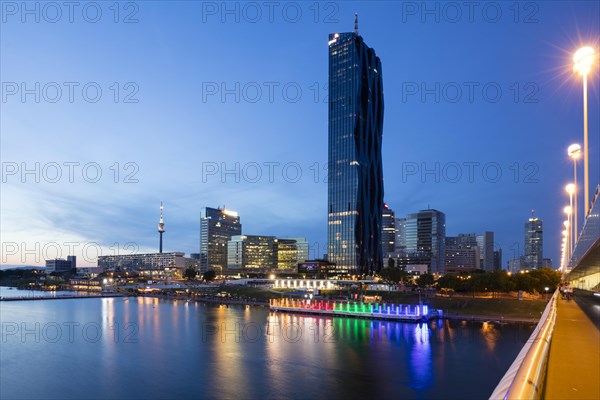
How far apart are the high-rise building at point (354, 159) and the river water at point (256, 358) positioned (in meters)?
87.6

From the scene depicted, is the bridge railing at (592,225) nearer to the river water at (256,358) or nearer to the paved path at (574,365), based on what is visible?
the paved path at (574,365)

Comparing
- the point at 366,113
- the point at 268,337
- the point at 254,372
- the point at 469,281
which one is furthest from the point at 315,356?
the point at 366,113

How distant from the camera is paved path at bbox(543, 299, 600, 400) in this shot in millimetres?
6629

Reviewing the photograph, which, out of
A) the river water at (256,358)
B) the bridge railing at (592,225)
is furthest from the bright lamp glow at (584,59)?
the river water at (256,358)

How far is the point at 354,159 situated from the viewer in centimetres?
17150

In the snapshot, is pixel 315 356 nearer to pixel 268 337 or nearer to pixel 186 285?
pixel 268 337

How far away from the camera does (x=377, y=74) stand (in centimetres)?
19162

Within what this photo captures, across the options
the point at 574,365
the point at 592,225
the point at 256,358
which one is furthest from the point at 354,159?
the point at 574,365

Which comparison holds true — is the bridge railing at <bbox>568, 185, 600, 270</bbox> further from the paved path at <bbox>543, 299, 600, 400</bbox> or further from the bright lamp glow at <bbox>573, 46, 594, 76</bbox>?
the bright lamp glow at <bbox>573, 46, 594, 76</bbox>

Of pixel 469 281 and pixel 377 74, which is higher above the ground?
pixel 377 74

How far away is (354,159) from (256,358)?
12951cm

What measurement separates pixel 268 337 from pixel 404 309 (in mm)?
29933

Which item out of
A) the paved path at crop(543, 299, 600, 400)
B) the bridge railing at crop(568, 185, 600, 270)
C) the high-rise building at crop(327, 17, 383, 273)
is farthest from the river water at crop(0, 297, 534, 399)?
the high-rise building at crop(327, 17, 383, 273)

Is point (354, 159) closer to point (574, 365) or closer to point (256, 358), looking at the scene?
point (256, 358)
